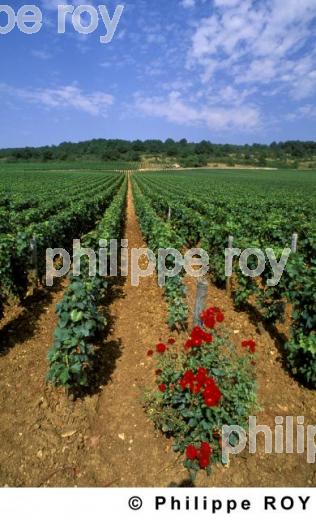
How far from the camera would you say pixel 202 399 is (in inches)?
152

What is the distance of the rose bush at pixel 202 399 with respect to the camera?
368 cm

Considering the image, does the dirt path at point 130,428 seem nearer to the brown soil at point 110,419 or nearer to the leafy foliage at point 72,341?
the brown soil at point 110,419

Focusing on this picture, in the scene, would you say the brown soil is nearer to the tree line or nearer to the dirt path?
the dirt path

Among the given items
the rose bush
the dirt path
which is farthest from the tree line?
the rose bush

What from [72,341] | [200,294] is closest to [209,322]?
[200,294]

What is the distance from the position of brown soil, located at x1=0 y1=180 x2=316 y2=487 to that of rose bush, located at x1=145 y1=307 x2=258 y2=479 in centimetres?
24

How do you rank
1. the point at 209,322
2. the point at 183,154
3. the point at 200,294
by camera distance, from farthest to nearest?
the point at 183,154
the point at 200,294
the point at 209,322

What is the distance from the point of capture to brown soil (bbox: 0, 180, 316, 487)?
12.4 feet

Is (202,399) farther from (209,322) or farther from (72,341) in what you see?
(72,341)

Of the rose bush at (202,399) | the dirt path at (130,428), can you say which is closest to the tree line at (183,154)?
the dirt path at (130,428)

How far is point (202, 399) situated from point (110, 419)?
147 cm

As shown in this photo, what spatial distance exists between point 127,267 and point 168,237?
88.2 inches

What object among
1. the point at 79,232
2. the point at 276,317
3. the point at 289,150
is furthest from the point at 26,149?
the point at 276,317

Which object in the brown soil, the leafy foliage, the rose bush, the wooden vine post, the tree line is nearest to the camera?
the rose bush
